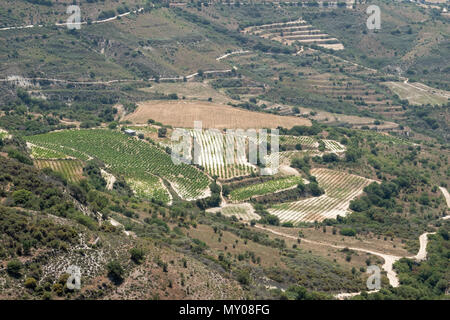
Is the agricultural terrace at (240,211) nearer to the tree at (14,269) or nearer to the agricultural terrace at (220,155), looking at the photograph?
the agricultural terrace at (220,155)

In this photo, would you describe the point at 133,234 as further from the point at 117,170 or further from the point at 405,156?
the point at 405,156

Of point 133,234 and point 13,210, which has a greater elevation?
point 13,210

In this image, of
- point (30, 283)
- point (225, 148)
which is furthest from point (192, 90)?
point (30, 283)

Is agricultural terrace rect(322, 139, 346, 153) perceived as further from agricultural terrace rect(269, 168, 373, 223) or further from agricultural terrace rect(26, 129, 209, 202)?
agricultural terrace rect(26, 129, 209, 202)

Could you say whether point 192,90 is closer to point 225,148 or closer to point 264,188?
point 225,148

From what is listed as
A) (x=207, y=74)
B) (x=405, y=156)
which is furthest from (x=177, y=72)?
(x=405, y=156)
